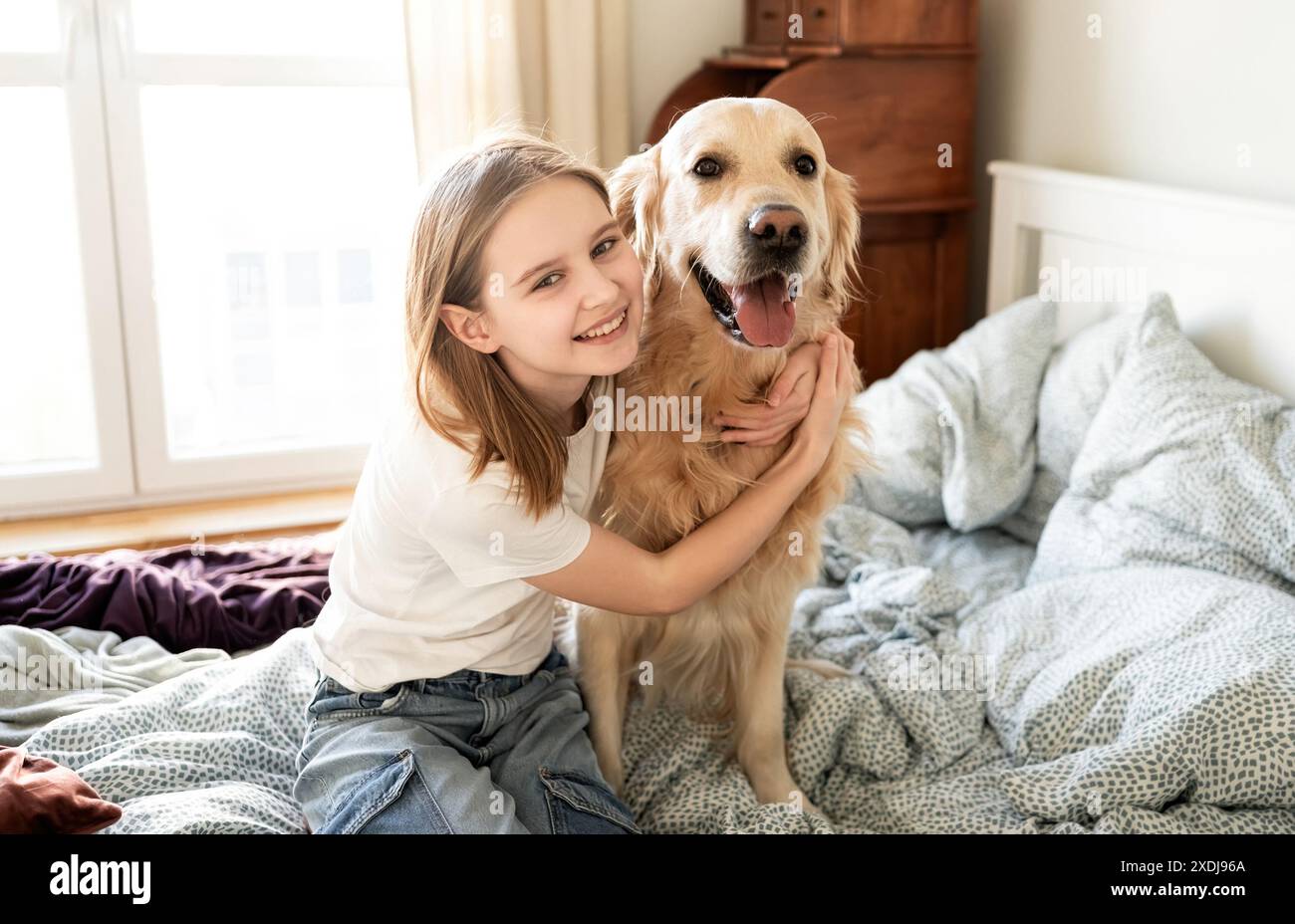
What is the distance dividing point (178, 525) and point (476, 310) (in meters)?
1.96

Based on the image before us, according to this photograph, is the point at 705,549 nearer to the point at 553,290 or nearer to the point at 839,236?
the point at 553,290

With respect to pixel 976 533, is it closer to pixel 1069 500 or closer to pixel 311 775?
pixel 1069 500

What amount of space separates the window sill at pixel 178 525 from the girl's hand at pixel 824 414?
5.97 ft

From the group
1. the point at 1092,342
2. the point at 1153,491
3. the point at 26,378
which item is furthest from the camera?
the point at 26,378

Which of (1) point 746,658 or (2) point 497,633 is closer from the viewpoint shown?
(2) point 497,633

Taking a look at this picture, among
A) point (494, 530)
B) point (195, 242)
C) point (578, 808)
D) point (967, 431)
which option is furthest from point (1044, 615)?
point (195, 242)

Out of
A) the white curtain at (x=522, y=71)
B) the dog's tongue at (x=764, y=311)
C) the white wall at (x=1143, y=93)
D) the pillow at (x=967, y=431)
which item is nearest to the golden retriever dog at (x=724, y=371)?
the dog's tongue at (x=764, y=311)

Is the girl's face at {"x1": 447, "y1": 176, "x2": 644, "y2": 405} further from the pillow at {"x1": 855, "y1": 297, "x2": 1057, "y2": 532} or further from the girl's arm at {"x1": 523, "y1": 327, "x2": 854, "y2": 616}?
the pillow at {"x1": 855, "y1": 297, "x2": 1057, "y2": 532}

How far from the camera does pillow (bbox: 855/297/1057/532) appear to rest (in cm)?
232

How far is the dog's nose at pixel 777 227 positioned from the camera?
1396 mm

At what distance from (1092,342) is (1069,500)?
0.35 m

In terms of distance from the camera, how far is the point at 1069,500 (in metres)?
2.15
